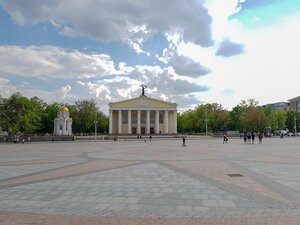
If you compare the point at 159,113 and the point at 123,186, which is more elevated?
the point at 159,113

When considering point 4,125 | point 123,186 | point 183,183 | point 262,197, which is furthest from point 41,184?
point 4,125

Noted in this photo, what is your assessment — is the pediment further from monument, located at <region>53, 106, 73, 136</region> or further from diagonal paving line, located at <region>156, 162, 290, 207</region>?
diagonal paving line, located at <region>156, 162, 290, 207</region>

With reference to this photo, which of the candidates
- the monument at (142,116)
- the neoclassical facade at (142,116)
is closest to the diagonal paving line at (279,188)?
the monument at (142,116)

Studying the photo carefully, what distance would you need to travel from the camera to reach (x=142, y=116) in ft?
397

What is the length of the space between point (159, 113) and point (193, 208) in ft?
366

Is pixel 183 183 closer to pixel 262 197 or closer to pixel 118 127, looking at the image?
pixel 262 197

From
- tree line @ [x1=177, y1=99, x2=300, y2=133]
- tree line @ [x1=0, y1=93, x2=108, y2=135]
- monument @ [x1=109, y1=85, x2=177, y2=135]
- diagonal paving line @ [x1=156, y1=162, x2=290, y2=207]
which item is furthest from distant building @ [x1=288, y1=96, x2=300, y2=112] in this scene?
diagonal paving line @ [x1=156, y1=162, x2=290, y2=207]

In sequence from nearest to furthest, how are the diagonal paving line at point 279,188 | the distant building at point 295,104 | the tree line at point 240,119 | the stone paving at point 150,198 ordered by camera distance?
the stone paving at point 150,198
the diagonal paving line at point 279,188
the tree line at point 240,119
the distant building at point 295,104

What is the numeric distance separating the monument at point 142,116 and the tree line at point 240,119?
13.4 m

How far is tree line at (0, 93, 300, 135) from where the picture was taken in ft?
300

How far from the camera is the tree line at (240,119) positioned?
106m

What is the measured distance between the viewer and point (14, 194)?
37.4ft

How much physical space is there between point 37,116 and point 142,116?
36.4 meters

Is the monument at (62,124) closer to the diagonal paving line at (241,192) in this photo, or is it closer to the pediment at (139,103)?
the pediment at (139,103)
